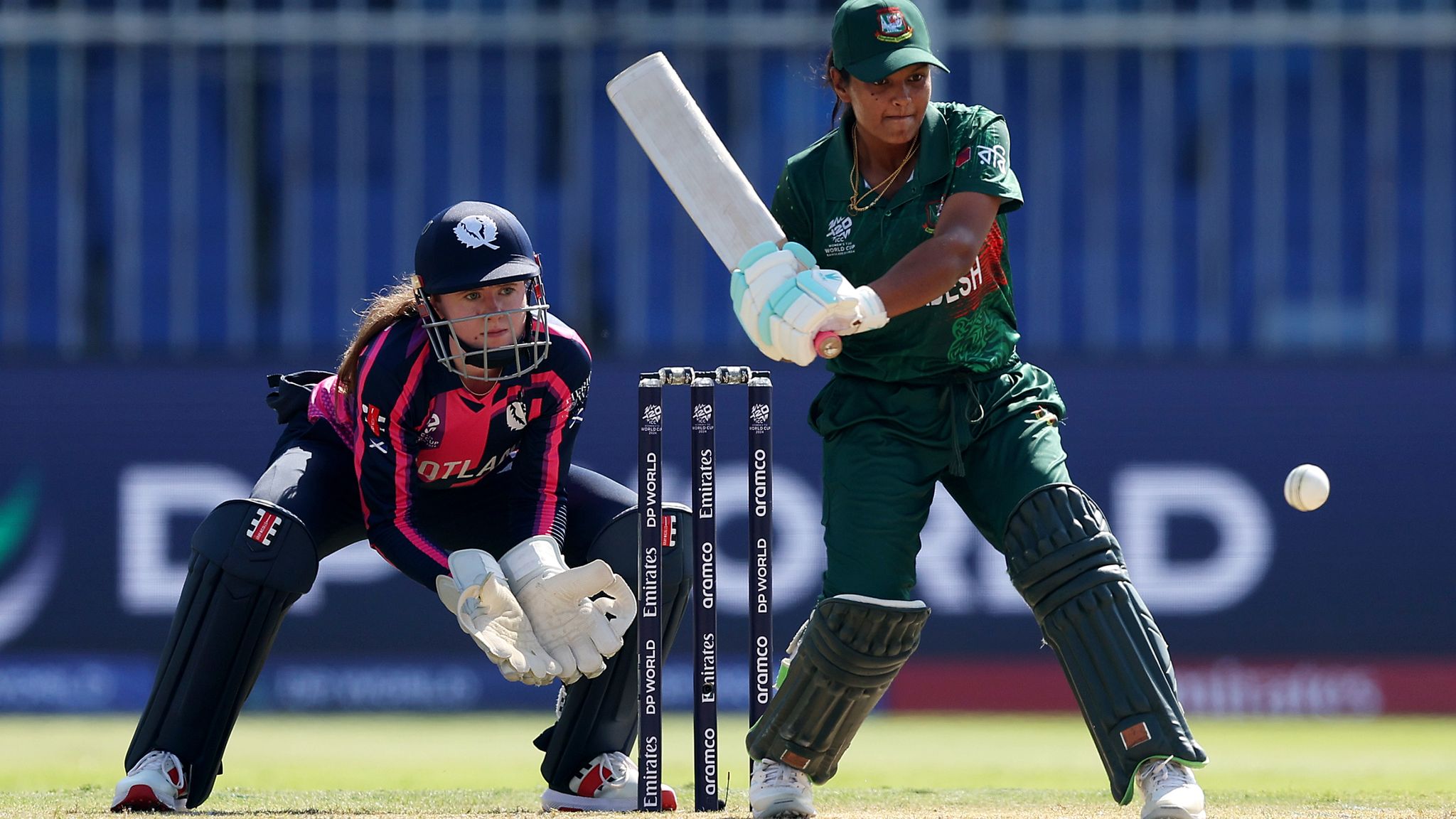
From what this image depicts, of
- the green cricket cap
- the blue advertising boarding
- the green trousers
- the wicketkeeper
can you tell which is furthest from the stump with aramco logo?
the blue advertising boarding

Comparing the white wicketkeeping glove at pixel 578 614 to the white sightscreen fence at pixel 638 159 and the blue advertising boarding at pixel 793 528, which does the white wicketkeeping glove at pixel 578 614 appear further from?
the white sightscreen fence at pixel 638 159

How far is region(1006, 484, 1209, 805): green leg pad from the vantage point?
3066 millimetres

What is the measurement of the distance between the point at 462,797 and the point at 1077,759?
2.68m

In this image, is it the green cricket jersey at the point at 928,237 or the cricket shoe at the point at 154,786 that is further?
the cricket shoe at the point at 154,786

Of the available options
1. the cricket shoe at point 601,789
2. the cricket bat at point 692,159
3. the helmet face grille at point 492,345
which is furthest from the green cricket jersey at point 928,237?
the cricket shoe at point 601,789

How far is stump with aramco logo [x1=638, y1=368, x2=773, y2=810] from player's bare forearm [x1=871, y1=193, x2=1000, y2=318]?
1.71 feet

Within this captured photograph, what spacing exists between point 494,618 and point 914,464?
2.71ft

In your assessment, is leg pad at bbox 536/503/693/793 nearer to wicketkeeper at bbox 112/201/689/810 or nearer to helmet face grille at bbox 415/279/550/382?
wicketkeeper at bbox 112/201/689/810

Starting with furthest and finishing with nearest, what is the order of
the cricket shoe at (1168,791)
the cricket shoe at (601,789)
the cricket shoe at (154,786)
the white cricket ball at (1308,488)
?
the white cricket ball at (1308,488)
the cricket shoe at (601,789)
the cricket shoe at (154,786)
the cricket shoe at (1168,791)

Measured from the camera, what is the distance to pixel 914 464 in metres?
3.34

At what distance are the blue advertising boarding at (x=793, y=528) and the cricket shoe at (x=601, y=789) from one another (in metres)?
4.02

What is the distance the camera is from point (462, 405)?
3.64 m

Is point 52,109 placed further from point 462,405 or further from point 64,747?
point 462,405

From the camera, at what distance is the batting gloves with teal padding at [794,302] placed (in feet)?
9.96
